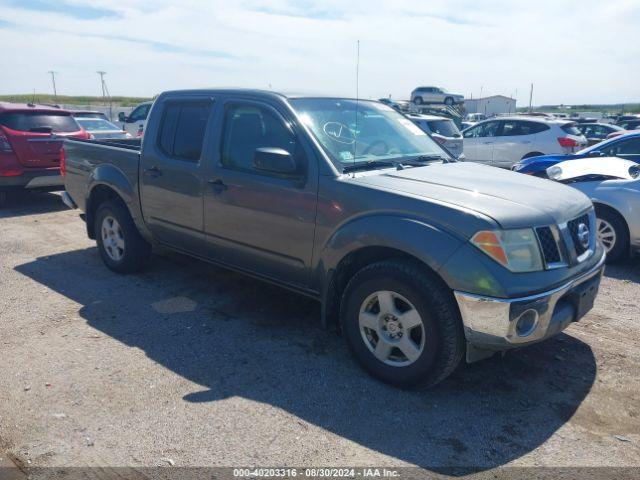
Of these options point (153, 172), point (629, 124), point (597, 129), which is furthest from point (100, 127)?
point (629, 124)

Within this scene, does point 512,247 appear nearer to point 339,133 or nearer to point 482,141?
point 339,133

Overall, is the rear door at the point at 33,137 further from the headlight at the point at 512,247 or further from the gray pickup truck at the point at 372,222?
the headlight at the point at 512,247

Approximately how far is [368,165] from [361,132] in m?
0.44

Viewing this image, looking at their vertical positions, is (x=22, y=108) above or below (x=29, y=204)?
above

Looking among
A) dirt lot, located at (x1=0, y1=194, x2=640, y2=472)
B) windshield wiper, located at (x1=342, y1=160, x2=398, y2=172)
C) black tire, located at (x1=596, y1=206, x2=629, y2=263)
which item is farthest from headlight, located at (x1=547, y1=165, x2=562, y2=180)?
windshield wiper, located at (x1=342, y1=160, x2=398, y2=172)

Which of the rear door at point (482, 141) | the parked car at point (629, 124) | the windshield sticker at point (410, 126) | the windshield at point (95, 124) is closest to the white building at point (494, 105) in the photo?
the parked car at point (629, 124)

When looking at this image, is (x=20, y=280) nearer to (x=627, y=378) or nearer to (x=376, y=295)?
(x=376, y=295)

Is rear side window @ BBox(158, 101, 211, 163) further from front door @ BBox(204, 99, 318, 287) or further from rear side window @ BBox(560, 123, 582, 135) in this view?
rear side window @ BBox(560, 123, 582, 135)

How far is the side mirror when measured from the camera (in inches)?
148

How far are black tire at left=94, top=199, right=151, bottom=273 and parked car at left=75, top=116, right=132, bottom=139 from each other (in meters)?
7.78

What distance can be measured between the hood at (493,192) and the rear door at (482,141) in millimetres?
9438

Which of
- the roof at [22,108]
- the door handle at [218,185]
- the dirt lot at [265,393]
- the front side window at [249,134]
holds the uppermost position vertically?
the roof at [22,108]

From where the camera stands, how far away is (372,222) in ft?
11.6

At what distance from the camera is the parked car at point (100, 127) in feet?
42.6
